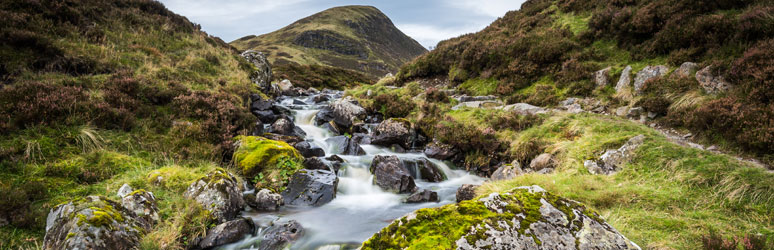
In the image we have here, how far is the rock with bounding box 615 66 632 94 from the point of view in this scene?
1106 cm

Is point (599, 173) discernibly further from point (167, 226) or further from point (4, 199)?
point (4, 199)

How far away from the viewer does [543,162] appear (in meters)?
8.12

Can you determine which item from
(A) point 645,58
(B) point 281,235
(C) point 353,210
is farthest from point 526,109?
(B) point 281,235

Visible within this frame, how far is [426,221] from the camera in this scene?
301 cm

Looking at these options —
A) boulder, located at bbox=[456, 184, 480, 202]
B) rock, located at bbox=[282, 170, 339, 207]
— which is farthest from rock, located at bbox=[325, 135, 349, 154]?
boulder, located at bbox=[456, 184, 480, 202]

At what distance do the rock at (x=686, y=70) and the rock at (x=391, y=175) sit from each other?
30.4ft

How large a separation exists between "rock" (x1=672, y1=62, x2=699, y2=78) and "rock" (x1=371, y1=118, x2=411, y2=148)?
920 centimetres

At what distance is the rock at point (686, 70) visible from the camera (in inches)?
368

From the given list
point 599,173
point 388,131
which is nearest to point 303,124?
point 388,131

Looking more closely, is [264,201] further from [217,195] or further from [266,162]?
[266,162]

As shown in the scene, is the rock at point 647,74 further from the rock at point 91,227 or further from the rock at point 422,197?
the rock at point 91,227

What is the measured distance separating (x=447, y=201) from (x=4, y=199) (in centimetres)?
807

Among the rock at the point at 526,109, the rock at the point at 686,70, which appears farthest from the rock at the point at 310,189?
the rock at the point at 686,70

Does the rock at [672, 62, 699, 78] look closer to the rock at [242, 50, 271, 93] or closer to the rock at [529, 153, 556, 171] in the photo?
the rock at [529, 153, 556, 171]
